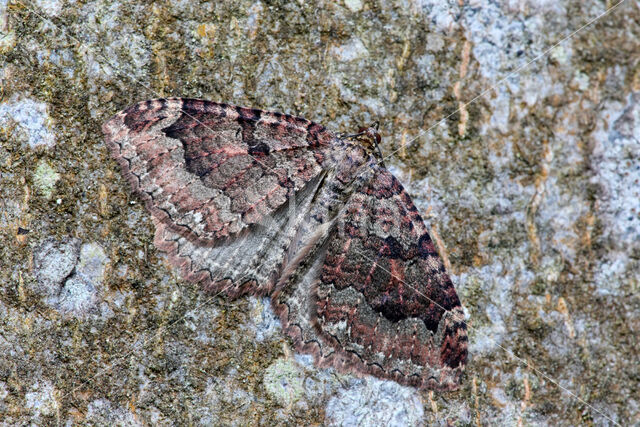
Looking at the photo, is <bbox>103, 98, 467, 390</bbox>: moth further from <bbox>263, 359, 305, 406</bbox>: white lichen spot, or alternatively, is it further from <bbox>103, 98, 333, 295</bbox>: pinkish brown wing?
<bbox>263, 359, 305, 406</bbox>: white lichen spot

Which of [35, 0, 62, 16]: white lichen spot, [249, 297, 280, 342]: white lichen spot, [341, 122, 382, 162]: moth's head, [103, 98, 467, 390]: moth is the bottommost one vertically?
[249, 297, 280, 342]: white lichen spot

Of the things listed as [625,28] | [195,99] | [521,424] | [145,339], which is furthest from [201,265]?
[625,28]

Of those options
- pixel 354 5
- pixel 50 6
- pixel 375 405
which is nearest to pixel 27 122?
pixel 50 6

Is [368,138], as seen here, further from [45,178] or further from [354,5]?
[45,178]

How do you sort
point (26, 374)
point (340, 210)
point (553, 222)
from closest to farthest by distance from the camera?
point (26, 374) < point (340, 210) < point (553, 222)

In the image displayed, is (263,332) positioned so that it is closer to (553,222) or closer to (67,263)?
(67,263)

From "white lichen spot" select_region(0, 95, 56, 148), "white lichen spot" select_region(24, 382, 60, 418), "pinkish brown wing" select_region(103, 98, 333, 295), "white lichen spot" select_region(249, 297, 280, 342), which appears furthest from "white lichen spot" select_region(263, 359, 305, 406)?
"white lichen spot" select_region(0, 95, 56, 148)
